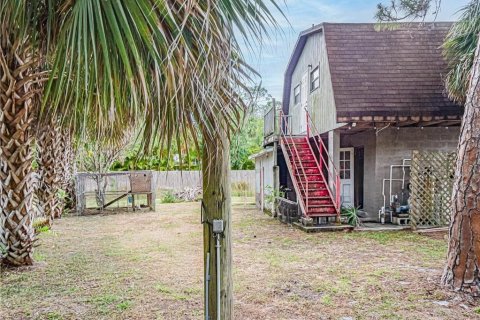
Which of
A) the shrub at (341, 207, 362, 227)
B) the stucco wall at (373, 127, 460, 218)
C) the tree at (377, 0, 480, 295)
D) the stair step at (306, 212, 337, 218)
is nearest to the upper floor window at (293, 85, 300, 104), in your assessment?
the stucco wall at (373, 127, 460, 218)

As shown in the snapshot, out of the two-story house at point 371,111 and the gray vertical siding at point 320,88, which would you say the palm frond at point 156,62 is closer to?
the two-story house at point 371,111

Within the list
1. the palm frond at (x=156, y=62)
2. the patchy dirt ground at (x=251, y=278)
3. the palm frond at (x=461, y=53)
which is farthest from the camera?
the palm frond at (x=461, y=53)

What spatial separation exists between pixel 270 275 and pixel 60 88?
4.48m

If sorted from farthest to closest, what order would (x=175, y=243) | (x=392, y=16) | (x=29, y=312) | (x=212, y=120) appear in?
(x=175, y=243) → (x=392, y=16) → (x=29, y=312) → (x=212, y=120)

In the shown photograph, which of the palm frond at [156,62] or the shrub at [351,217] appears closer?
the palm frond at [156,62]

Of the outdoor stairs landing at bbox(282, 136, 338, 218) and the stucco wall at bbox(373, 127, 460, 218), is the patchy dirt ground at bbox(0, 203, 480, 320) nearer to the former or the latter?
the outdoor stairs landing at bbox(282, 136, 338, 218)

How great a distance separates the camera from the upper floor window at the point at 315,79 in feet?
39.9

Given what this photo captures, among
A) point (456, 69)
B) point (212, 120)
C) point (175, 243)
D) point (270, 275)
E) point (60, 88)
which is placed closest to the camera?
point (60, 88)

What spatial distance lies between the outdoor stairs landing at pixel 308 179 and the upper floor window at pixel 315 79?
1.74 meters

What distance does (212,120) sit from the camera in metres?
2.43

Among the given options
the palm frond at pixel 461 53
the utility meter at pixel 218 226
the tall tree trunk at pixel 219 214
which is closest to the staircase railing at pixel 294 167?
the palm frond at pixel 461 53

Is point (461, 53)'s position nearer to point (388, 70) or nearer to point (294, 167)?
point (388, 70)

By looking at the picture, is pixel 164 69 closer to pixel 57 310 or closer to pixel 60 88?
pixel 60 88

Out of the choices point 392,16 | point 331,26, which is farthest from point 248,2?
point 331,26
